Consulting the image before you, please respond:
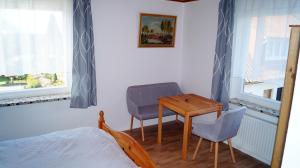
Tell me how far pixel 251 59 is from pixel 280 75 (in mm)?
463

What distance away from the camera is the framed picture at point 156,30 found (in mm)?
3893

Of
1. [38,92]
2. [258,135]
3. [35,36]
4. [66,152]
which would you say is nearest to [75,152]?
[66,152]

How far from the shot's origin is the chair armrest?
3.65 meters

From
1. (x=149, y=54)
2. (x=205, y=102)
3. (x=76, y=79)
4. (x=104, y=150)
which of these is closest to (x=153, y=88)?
(x=149, y=54)

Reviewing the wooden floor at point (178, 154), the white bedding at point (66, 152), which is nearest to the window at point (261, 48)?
the wooden floor at point (178, 154)

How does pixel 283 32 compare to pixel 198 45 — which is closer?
pixel 283 32

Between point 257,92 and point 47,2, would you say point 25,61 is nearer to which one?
point 47,2

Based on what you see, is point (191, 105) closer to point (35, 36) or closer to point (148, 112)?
point (148, 112)

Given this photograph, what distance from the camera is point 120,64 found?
3832mm

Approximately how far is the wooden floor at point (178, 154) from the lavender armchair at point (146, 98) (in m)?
0.32

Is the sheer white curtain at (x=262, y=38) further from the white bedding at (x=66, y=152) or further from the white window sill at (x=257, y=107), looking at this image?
the white bedding at (x=66, y=152)

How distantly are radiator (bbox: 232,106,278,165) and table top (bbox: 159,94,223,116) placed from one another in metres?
0.45

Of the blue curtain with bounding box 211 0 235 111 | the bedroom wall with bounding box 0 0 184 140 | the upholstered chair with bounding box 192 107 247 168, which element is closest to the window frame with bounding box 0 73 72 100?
the bedroom wall with bounding box 0 0 184 140

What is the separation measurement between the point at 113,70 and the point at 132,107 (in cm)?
68
